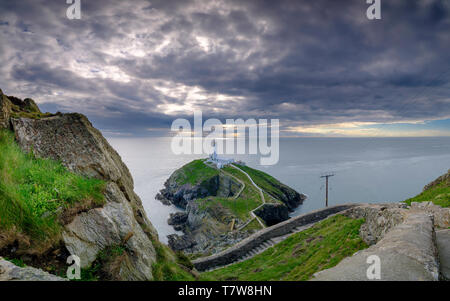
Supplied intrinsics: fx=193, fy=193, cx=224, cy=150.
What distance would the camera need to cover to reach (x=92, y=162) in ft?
28.2

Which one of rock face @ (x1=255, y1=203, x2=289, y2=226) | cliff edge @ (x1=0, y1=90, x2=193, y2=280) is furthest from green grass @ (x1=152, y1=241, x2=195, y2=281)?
rock face @ (x1=255, y1=203, x2=289, y2=226)

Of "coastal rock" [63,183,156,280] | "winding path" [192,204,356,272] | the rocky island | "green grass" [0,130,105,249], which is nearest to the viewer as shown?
"green grass" [0,130,105,249]

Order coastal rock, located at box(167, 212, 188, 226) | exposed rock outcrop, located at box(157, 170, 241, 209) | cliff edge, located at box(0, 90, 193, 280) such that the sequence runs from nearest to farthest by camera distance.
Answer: cliff edge, located at box(0, 90, 193, 280) < coastal rock, located at box(167, 212, 188, 226) < exposed rock outcrop, located at box(157, 170, 241, 209)

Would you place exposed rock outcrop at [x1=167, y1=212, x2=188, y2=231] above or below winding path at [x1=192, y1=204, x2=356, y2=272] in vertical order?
below

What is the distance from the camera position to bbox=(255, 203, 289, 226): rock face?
47.3 meters

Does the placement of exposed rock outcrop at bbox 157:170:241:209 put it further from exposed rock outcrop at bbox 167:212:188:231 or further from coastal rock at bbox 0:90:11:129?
coastal rock at bbox 0:90:11:129

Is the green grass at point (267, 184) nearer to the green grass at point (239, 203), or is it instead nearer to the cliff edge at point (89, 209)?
the green grass at point (239, 203)

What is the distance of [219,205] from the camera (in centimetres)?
4738

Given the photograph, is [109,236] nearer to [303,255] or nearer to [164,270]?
[164,270]

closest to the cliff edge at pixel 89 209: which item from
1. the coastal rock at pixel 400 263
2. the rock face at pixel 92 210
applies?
the rock face at pixel 92 210

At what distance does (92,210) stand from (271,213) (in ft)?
156

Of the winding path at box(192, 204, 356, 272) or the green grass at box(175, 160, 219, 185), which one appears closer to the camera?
the winding path at box(192, 204, 356, 272)

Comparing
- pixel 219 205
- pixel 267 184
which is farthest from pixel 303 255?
pixel 267 184
